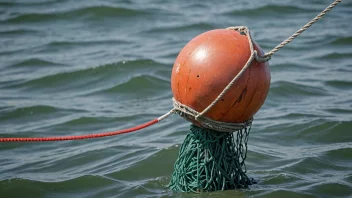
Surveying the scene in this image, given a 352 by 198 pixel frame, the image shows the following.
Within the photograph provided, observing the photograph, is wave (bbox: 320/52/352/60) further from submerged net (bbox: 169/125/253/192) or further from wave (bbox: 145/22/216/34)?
submerged net (bbox: 169/125/253/192)

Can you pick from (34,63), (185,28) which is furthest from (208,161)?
(185,28)

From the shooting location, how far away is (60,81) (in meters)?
9.91

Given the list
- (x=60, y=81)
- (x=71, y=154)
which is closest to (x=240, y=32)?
(x=71, y=154)

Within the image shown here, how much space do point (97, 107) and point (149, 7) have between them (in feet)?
19.6

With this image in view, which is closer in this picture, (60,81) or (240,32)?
(240,32)

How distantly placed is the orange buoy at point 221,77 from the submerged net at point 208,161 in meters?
0.26

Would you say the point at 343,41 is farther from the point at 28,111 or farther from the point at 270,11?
the point at 28,111

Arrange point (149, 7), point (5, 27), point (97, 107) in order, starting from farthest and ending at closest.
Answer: point (149, 7), point (5, 27), point (97, 107)

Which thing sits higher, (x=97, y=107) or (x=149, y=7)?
(x=149, y=7)

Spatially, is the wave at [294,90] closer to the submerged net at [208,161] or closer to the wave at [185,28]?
the wave at [185,28]

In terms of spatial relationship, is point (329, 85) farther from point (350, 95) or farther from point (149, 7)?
point (149, 7)

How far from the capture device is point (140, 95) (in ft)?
30.3

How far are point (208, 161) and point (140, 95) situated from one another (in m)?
4.30

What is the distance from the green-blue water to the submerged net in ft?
0.38
